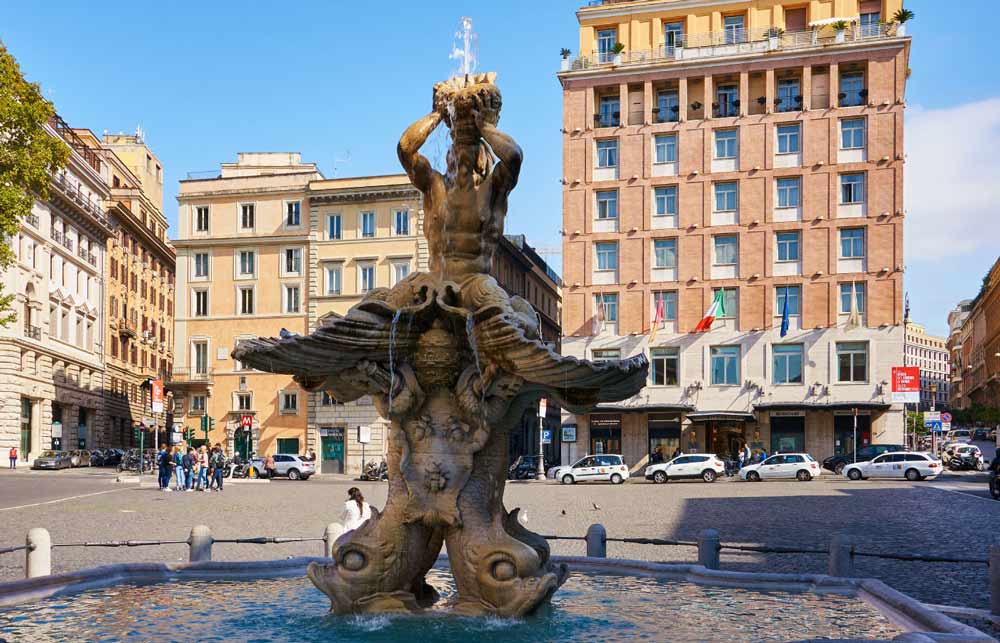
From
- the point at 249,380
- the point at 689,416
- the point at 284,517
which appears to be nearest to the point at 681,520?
the point at 284,517

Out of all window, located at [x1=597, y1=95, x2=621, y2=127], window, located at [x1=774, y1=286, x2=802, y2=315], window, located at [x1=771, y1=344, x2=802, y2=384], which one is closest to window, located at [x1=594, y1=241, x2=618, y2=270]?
window, located at [x1=597, y1=95, x2=621, y2=127]

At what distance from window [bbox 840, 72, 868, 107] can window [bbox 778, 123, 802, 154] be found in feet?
8.25

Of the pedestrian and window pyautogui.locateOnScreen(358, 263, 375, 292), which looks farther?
window pyautogui.locateOnScreen(358, 263, 375, 292)

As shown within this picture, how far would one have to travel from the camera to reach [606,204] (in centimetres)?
5503

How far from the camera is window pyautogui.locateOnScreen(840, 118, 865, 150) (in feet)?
171

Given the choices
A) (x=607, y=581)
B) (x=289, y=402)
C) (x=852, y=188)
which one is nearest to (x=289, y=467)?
(x=289, y=402)

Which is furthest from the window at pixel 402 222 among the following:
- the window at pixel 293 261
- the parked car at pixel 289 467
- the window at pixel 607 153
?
the parked car at pixel 289 467

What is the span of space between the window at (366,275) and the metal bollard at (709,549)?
49771mm

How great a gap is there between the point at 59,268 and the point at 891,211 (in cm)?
4668

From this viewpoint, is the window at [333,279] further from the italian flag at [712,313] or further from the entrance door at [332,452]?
the italian flag at [712,313]

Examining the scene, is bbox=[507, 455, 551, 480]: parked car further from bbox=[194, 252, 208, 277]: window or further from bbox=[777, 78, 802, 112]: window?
bbox=[194, 252, 208, 277]: window

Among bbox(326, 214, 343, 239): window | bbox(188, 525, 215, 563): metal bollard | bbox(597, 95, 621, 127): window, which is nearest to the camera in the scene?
bbox(188, 525, 215, 563): metal bollard

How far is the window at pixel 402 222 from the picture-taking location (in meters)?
60.2

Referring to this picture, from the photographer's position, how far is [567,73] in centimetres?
5550
